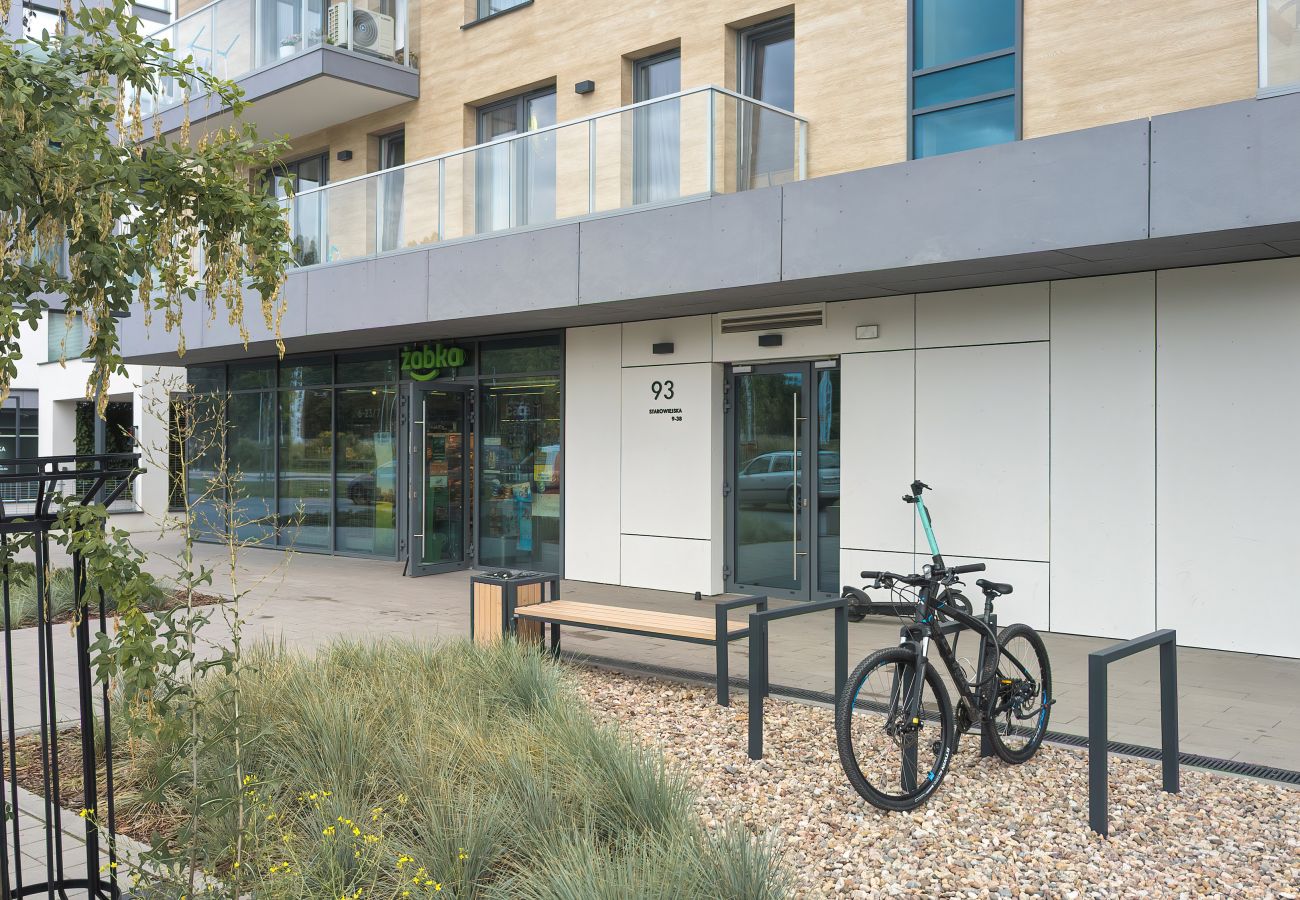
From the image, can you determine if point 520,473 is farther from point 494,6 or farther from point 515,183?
point 494,6

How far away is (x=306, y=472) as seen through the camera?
17859 millimetres

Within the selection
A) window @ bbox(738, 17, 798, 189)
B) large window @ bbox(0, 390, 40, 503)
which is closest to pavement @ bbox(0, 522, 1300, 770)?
window @ bbox(738, 17, 798, 189)

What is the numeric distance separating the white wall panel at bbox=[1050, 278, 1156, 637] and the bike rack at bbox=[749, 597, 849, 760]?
13.9 feet

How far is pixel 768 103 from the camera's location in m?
12.4

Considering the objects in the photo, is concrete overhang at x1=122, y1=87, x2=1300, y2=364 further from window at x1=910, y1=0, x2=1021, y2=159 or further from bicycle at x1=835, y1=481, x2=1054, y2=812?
bicycle at x1=835, y1=481, x2=1054, y2=812

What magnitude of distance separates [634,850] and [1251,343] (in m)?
7.55

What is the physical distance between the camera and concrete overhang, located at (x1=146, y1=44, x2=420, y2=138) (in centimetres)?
1495

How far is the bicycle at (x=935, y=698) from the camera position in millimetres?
4855

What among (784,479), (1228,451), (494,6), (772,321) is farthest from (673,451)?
(494,6)

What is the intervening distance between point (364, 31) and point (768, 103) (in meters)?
6.75

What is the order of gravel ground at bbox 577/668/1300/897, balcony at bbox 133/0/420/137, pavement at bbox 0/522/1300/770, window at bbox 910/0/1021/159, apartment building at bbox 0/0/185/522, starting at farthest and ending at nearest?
apartment building at bbox 0/0/185/522
balcony at bbox 133/0/420/137
window at bbox 910/0/1021/159
pavement at bbox 0/522/1300/770
gravel ground at bbox 577/668/1300/897

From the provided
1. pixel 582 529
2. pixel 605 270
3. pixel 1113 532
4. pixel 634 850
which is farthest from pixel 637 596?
pixel 634 850

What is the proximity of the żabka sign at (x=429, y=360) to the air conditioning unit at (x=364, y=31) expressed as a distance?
4.45 metres

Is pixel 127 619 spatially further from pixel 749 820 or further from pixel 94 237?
pixel 749 820
